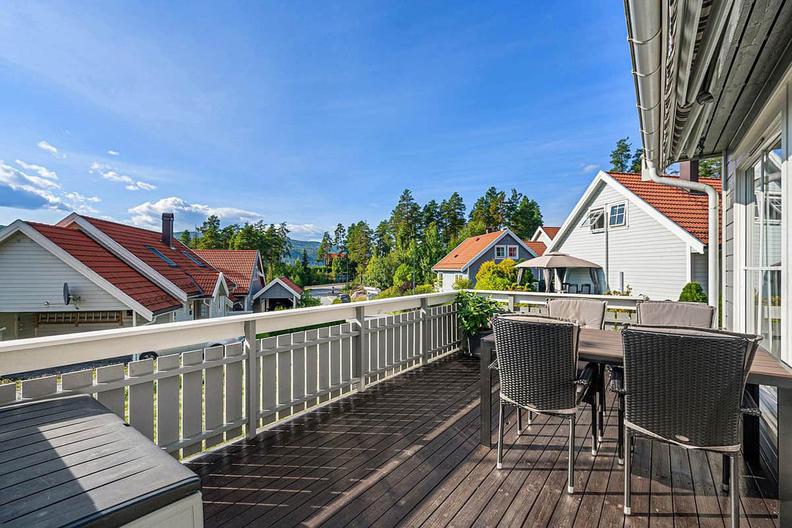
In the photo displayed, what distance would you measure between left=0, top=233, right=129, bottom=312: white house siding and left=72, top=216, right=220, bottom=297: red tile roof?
2092 millimetres

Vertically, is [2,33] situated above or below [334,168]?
below

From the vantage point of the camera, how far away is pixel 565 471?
2.52 m

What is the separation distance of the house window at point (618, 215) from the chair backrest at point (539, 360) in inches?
448

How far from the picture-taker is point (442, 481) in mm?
2371

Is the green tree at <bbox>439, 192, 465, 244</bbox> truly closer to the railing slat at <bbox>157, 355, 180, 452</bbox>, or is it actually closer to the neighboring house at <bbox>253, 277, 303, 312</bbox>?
the neighboring house at <bbox>253, 277, 303, 312</bbox>

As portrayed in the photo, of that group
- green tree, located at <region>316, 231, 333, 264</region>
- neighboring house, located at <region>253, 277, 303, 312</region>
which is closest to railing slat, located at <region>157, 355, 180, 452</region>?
neighboring house, located at <region>253, 277, 303, 312</region>

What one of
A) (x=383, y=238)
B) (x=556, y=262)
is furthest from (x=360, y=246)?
(x=556, y=262)

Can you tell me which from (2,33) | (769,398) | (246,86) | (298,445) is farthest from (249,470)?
(246,86)

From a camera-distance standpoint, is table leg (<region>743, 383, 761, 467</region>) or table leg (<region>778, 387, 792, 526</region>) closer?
table leg (<region>778, 387, 792, 526</region>)

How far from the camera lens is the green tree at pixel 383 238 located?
50.5m

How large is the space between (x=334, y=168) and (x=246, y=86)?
27205 millimetres

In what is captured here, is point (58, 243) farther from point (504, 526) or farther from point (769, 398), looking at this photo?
point (769, 398)

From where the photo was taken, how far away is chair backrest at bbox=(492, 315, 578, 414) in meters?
2.35

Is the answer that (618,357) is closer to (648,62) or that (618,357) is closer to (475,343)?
(648,62)
